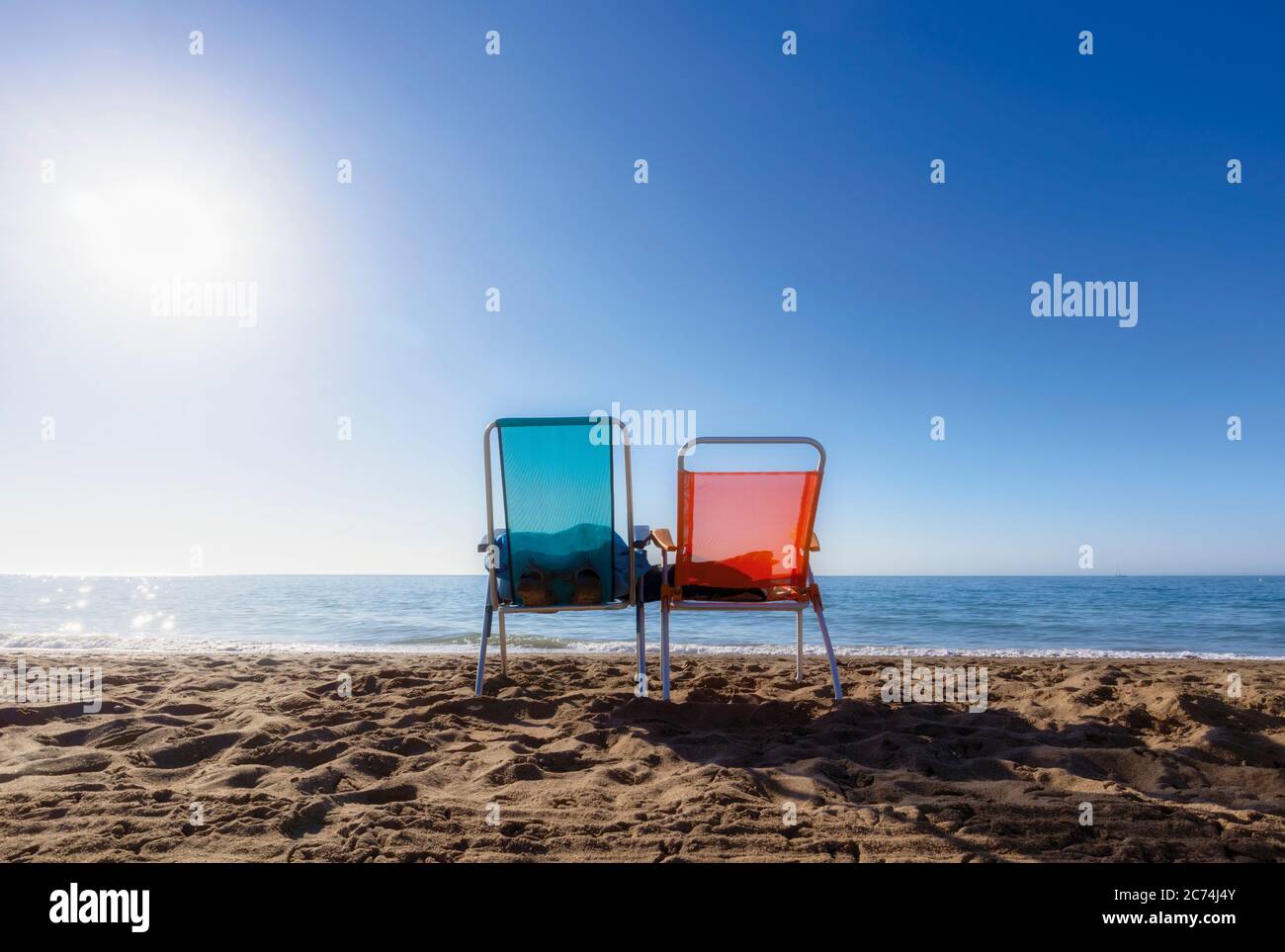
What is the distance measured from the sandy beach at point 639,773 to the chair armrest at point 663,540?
0.92m

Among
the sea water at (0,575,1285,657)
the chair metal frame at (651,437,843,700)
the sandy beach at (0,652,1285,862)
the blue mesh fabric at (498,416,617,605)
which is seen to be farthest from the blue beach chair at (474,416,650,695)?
the sea water at (0,575,1285,657)

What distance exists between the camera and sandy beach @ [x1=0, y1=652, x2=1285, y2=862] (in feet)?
6.97

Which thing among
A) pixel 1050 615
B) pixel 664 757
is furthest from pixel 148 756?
pixel 1050 615

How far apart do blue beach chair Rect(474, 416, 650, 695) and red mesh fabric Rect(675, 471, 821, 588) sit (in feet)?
1.04

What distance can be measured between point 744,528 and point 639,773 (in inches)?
82.0

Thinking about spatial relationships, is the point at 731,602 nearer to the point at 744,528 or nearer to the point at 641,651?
the point at 744,528

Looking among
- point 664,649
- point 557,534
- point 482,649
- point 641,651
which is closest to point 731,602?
point 664,649

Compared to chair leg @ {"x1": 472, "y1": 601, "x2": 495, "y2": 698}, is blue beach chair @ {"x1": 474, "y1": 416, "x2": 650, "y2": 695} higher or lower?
higher

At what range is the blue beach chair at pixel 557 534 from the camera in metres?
4.45

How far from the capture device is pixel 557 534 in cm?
458

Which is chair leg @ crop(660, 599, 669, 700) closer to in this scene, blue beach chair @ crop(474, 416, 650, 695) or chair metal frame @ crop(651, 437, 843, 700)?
chair metal frame @ crop(651, 437, 843, 700)

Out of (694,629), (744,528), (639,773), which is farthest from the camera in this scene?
(694,629)
